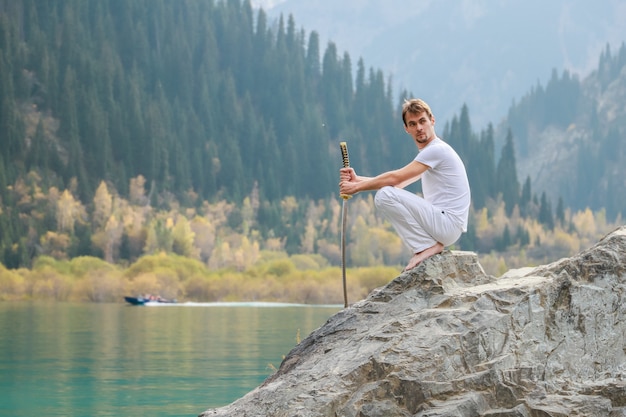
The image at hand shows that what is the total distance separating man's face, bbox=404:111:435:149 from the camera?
11.6 meters

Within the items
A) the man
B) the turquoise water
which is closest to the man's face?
the man

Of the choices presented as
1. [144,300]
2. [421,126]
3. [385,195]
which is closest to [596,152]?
[144,300]

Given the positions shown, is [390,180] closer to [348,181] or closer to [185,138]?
[348,181]

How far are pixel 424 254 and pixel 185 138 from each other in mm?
123677

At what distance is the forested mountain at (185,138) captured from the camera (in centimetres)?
10731

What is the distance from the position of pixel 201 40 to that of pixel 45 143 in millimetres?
39693

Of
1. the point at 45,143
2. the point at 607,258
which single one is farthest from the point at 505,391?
the point at 45,143

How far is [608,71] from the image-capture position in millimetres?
197000

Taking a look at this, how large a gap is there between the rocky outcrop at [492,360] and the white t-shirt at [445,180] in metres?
0.99

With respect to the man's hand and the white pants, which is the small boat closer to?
the man's hand

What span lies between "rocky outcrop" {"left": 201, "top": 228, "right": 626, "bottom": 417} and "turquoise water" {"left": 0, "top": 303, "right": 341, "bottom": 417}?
4491 millimetres

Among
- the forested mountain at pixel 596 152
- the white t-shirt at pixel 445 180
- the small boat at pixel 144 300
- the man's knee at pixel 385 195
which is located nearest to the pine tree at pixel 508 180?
the forested mountain at pixel 596 152

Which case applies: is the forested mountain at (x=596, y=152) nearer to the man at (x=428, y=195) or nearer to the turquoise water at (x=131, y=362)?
the turquoise water at (x=131, y=362)

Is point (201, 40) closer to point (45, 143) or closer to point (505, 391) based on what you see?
point (45, 143)
